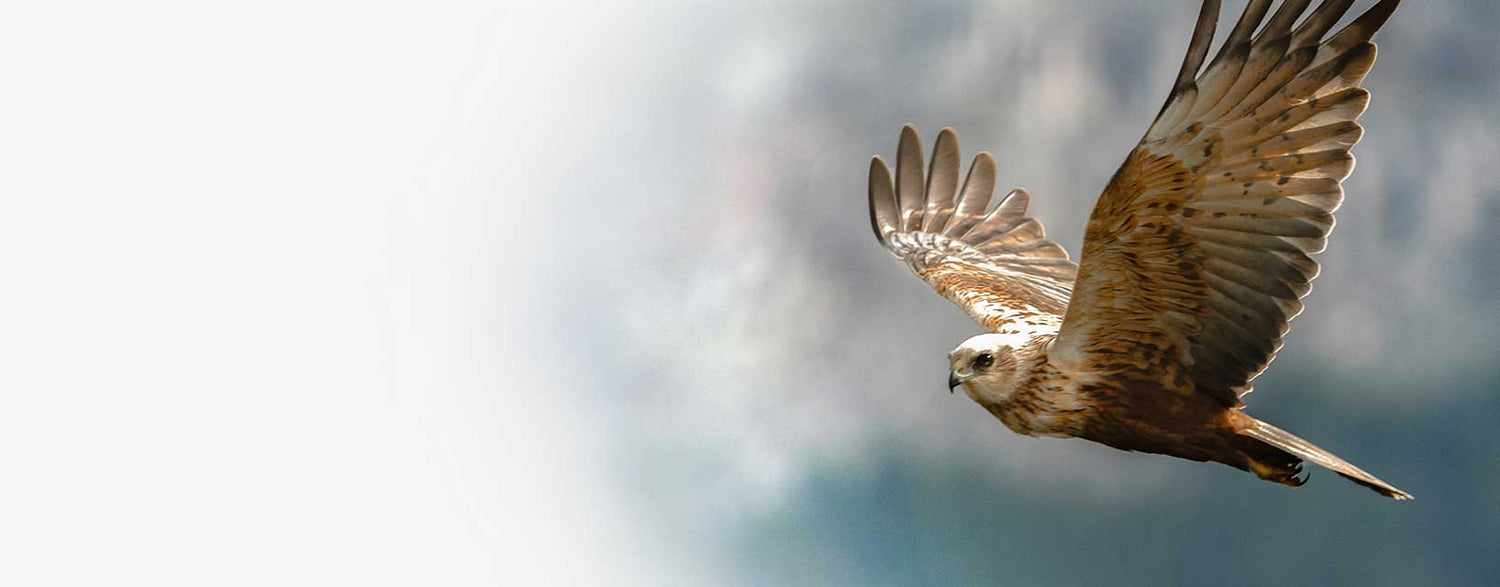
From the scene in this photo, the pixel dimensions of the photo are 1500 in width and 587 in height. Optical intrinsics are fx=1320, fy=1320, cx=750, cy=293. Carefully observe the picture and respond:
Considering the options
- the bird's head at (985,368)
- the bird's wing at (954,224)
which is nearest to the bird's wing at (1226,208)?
the bird's head at (985,368)

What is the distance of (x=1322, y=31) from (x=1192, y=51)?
1.23 ft

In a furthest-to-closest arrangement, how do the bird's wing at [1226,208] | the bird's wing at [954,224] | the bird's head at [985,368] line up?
the bird's wing at [954,224]
the bird's head at [985,368]
the bird's wing at [1226,208]

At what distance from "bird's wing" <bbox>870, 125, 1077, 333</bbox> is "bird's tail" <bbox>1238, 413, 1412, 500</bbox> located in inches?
66.9

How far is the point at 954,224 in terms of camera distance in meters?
6.43

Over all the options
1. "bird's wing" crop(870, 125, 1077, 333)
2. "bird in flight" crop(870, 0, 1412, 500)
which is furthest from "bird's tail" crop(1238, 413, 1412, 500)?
"bird's wing" crop(870, 125, 1077, 333)

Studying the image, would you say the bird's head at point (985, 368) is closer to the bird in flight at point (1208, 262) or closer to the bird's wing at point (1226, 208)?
the bird in flight at point (1208, 262)

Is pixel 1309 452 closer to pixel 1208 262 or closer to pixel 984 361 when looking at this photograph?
pixel 1208 262

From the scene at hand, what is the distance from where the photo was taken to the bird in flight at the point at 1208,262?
3879 millimetres

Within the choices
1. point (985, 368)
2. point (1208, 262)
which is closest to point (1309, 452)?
point (1208, 262)

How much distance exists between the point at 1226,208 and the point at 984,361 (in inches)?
35.6

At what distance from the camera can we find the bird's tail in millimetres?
4004

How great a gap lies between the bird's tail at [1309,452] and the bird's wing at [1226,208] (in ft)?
0.41

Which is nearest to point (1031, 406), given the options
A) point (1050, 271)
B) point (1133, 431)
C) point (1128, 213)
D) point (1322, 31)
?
point (1133, 431)

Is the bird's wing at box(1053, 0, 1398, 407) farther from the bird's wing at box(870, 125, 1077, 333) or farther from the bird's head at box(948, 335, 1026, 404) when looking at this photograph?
the bird's wing at box(870, 125, 1077, 333)
